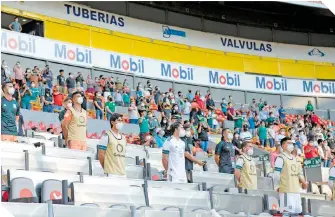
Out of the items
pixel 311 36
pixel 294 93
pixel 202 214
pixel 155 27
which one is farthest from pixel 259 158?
pixel 311 36

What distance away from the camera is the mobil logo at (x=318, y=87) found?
28841mm

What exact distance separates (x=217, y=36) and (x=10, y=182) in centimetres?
2112

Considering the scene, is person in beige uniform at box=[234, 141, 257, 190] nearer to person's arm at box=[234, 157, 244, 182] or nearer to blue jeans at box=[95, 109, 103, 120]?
person's arm at box=[234, 157, 244, 182]

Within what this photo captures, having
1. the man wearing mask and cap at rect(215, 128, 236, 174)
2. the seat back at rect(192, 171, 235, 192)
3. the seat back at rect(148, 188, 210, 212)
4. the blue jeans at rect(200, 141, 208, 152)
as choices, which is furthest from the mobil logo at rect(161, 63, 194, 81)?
the seat back at rect(148, 188, 210, 212)

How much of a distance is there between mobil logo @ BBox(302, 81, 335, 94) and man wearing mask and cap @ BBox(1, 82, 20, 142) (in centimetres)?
1991

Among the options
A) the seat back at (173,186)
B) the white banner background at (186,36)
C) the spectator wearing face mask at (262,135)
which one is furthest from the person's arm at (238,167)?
the white banner background at (186,36)

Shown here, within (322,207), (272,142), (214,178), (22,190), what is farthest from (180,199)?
(272,142)

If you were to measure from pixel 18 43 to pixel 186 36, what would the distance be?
8.41m

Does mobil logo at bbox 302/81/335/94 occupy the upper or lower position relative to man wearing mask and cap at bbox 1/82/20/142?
upper

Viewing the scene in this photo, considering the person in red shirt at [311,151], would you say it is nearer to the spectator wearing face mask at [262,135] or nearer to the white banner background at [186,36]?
the spectator wearing face mask at [262,135]

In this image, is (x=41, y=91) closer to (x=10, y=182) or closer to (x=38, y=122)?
(x=38, y=122)

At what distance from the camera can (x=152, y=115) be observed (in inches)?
693

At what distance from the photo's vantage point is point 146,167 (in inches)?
423

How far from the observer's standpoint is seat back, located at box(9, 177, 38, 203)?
7.41 meters
